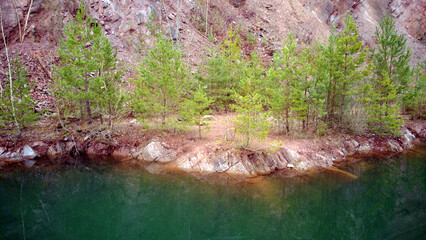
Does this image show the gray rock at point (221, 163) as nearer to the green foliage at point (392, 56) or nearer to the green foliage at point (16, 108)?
the green foliage at point (16, 108)

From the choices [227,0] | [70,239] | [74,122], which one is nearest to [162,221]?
[70,239]

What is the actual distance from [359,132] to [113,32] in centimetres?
2248

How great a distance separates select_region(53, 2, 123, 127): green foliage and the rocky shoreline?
80.5 inches

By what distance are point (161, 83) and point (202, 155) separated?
435 centimetres

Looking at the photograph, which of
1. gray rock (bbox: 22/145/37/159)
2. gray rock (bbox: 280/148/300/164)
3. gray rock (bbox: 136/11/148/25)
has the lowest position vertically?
gray rock (bbox: 22/145/37/159)

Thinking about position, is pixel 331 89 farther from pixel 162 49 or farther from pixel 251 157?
pixel 162 49

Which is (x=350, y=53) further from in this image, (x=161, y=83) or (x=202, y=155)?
(x=161, y=83)

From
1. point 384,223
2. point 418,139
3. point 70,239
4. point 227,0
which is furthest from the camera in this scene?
point 227,0

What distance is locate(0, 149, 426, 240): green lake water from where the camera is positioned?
22.0 ft

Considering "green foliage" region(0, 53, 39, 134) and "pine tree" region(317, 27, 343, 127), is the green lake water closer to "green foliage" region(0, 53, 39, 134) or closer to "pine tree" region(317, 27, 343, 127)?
"green foliage" region(0, 53, 39, 134)

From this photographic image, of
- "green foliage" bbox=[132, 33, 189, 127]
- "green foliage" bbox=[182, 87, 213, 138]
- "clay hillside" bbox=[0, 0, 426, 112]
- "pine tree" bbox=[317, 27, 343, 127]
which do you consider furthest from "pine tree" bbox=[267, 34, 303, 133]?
"clay hillside" bbox=[0, 0, 426, 112]

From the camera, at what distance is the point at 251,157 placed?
10.7 meters

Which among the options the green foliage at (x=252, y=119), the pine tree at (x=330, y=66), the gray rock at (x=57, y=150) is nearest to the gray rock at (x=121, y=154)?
the gray rock at (x=57, y=150)

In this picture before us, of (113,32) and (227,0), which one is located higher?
(227,0)
